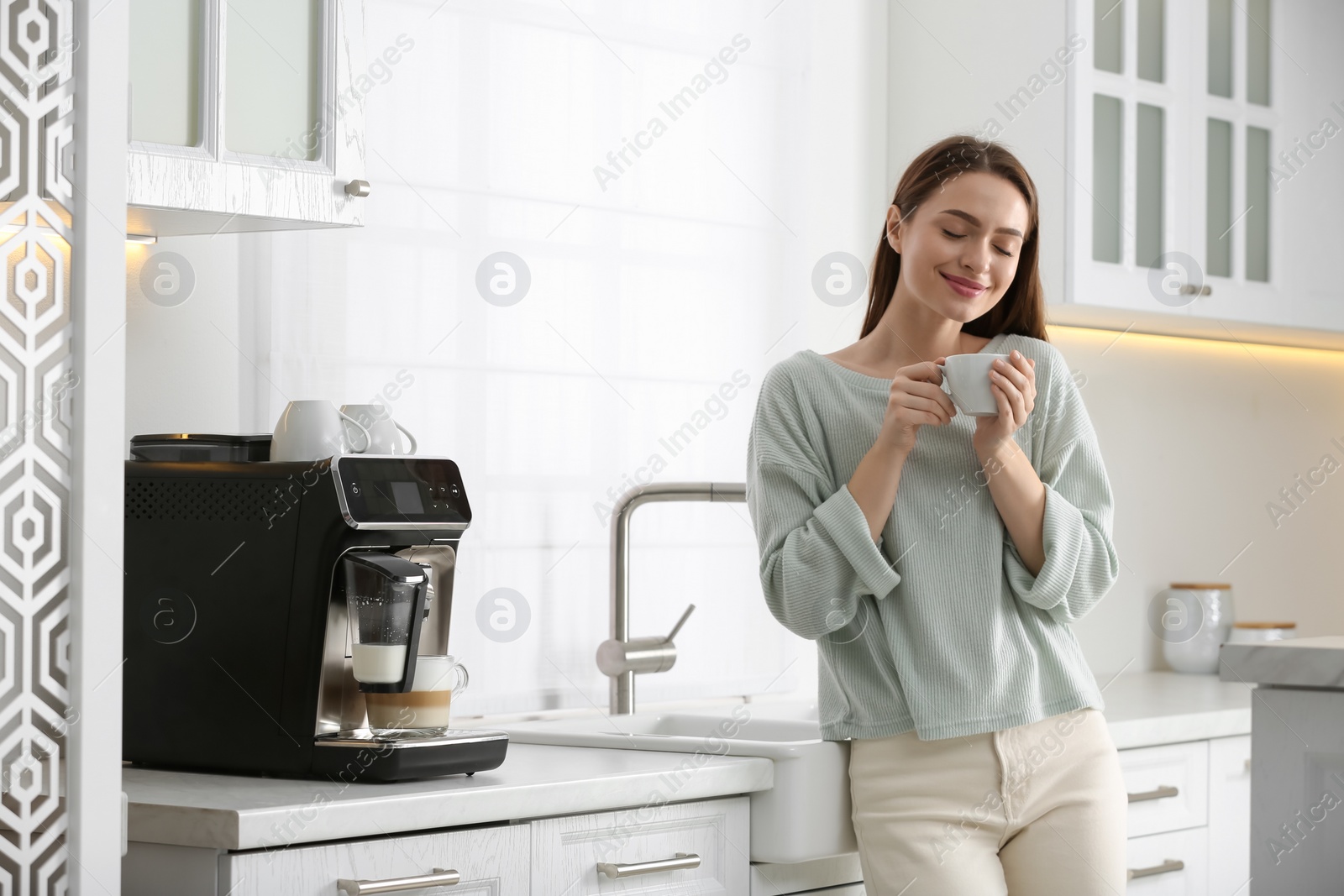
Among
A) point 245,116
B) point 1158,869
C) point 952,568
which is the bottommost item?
point 1158,869

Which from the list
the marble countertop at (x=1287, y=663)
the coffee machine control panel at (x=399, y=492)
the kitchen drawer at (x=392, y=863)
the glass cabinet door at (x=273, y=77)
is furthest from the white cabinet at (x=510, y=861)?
the glass cabinet door at (x=273, y=77)

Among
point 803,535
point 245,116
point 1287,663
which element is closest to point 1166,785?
point 1287,663

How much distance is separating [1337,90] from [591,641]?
191 centimetres

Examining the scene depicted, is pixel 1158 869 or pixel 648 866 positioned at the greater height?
pixel 648 866

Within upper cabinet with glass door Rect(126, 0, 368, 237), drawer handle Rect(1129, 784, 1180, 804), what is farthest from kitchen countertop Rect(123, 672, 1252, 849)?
drawer handle Rect(1129, 784, 1180, 804)

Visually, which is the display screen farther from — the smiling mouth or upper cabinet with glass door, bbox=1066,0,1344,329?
upper cabinet with glass door, bbox=1066,0,1344,329

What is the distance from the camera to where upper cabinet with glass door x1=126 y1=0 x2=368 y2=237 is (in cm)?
146

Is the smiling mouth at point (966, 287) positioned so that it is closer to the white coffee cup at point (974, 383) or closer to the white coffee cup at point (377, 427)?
the white coffee cup at point (974, 383)

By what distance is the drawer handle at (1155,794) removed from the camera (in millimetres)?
1977

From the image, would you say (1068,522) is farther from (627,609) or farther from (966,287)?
(627,609)

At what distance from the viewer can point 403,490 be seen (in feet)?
4.61

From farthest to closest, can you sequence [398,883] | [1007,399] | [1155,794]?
1. [1155,794]
2. [1007,399]
3. [398,883]

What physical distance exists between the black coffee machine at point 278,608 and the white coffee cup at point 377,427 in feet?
0.34

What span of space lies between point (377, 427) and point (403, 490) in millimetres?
151
